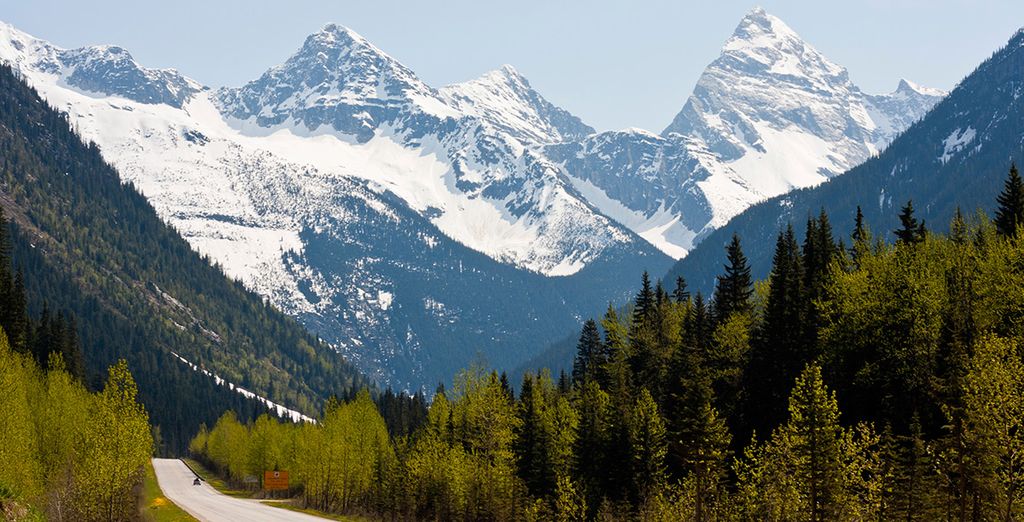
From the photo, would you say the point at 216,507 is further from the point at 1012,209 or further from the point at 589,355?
the point at 1012,209

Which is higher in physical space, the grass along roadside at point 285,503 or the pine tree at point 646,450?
the pine tree at point 646,450

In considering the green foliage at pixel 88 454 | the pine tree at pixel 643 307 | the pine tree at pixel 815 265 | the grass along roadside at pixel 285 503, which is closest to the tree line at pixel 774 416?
→ the pine tree at pixel 815 265

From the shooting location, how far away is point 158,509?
407 feet

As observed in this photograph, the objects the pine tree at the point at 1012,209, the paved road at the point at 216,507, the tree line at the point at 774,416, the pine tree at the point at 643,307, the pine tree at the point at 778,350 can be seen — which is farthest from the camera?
the pine tree at the point at 643,307

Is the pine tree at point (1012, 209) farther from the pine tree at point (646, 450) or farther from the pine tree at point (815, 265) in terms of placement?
the pine tree at point (646, 450)

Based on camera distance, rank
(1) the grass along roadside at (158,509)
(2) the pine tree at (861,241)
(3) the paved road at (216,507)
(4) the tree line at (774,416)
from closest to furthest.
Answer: (4) the tree line at (774,416), (1) the grass along roadside at (158,509), (3) the paved road at (216,507), (2) the pine tree at (861,241)

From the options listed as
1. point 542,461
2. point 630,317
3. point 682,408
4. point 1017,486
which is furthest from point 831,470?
point 630,317

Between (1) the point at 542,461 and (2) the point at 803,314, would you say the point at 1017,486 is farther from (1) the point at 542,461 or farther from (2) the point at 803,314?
(1) the point at 542,461

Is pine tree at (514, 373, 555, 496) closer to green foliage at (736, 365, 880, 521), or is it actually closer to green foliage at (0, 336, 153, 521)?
green foliage at (0, 336, 153, 521)

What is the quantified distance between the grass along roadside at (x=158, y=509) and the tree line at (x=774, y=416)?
63.7 feet

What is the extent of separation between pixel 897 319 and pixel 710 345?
30.6 m

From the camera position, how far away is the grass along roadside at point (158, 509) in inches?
4254

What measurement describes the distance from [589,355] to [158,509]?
200 ft

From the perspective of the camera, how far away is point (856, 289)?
94312mm
